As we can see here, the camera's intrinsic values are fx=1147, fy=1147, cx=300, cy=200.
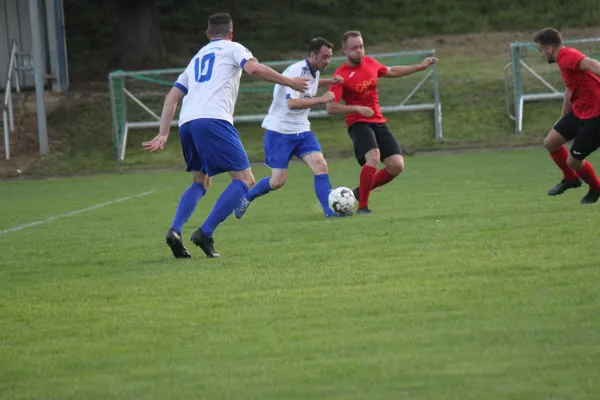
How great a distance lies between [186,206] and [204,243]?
13.9 inches

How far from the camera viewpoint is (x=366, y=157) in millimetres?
12438

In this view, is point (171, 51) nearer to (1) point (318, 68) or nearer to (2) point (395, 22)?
(2) point (395, 22)

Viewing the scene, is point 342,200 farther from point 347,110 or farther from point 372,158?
point 347,110

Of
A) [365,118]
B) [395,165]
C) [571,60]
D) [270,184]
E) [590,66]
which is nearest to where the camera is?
[590,66]

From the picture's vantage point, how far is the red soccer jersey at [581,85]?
1123cm

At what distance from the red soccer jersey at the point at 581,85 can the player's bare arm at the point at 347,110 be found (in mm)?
1982

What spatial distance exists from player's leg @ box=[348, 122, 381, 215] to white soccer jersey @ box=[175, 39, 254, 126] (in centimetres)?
349

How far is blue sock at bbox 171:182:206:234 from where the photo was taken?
29.7 feet

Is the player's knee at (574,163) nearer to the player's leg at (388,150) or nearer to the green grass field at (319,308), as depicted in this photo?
the green grass field at (319,308)

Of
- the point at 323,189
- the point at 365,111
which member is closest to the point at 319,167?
the point at 323,189

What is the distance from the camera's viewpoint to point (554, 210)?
11039 millimetres

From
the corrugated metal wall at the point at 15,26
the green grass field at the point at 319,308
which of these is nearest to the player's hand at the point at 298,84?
the green grass field at the point at 319,308

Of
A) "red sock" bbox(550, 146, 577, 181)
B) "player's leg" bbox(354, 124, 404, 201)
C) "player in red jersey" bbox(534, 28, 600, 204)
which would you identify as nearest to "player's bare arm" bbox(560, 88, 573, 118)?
"player in red jersey" bbox(534, 28, 600, 204)

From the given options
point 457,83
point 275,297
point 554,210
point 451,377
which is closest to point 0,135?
point 457,83
